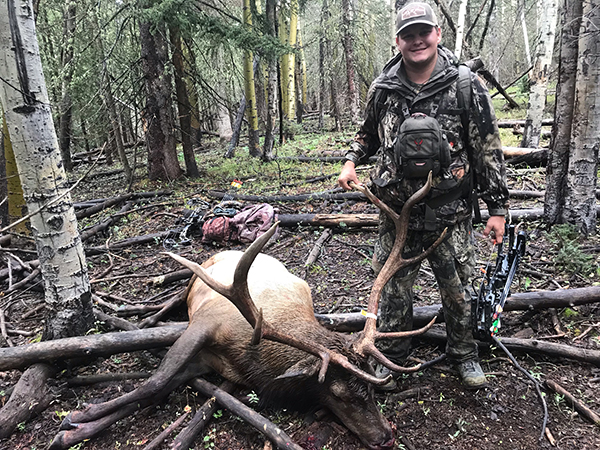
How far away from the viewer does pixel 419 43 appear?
109 inches

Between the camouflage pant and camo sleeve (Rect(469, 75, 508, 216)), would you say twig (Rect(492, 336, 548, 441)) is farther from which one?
Result: camo sleeve (Rect(469, 75, 508, 216))

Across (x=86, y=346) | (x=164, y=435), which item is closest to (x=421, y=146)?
(x=164, y=435)

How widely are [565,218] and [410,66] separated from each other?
3.60m

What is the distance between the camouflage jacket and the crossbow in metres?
0.55

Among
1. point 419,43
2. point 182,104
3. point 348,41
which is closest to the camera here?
point 419,43

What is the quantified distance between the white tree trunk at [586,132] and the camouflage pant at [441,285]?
2.73 m

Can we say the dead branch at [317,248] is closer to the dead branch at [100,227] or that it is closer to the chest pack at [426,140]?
the chest pack at [426,140]

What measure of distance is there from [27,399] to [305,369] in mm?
2119

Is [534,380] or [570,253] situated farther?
[570,253]

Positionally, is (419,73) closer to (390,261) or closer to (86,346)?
(390,261)

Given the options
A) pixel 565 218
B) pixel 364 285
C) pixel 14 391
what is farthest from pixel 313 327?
pixel 565 218

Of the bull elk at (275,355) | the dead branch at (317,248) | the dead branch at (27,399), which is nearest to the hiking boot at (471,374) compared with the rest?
the bull elk at (275,355)

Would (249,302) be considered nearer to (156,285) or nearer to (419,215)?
(419,215)

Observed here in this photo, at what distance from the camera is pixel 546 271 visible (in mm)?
4676
